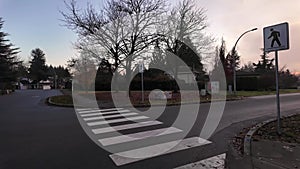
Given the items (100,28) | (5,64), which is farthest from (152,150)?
(5,64)

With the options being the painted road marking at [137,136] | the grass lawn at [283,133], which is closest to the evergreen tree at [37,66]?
the painted road marking at [137,136]

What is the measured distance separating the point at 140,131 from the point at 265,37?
4.25 m

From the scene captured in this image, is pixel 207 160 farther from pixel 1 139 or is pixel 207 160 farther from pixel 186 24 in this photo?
pixel 186 24

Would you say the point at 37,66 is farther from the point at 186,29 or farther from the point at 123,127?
the point at 123,127

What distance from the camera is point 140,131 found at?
6.57 metres

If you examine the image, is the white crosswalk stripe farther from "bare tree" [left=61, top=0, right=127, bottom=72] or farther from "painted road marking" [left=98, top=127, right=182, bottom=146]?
"bare tree" [left=61, top=0, right=127, bottom=72]

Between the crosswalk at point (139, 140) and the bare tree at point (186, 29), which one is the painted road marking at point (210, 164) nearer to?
the crosswalk at point (139, 140)

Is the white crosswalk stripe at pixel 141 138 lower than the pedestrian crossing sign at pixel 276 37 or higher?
lower

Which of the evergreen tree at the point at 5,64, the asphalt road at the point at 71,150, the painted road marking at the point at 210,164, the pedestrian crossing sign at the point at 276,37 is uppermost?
the evergreen tree at the point at 5,64

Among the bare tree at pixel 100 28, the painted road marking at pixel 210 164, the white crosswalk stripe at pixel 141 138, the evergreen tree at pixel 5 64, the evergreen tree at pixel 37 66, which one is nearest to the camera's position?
the painted road marking at pixel 210 164

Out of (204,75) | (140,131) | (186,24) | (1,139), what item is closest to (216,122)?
(140,131)

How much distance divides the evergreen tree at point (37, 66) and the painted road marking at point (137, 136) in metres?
83.7

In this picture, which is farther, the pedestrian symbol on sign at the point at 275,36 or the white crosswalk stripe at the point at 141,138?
the pedestrian symbol on sign at the point at 275,36

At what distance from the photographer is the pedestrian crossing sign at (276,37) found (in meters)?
5.39
